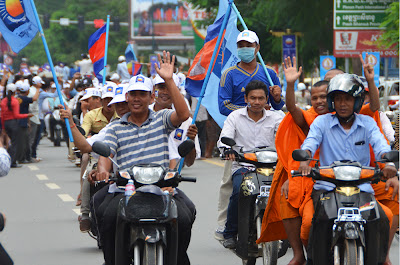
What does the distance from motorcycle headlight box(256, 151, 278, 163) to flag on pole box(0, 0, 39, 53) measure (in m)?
3.86

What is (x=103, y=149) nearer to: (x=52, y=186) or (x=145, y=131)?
(x=145, y=131)

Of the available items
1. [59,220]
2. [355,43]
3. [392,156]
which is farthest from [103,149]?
[355,43]

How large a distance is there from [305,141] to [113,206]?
1.34 m

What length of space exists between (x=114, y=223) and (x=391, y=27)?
22034 mm

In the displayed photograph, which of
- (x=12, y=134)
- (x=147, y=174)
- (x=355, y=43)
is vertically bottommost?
(x=12, y=134)

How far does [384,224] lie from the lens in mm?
6188

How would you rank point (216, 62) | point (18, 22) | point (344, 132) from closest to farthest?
point (344, 132) < point (18, 22) < point (216, 62)

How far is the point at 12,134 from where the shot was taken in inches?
882

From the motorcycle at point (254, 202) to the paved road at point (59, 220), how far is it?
92 centimetres

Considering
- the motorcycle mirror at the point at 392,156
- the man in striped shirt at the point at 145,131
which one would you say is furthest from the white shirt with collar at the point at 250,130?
the motorcycle mirror at the point at 392,156

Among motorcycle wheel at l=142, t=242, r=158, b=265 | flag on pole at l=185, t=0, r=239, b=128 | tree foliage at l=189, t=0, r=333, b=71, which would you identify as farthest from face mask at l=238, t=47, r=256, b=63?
tree foliage at l=189, t=0, r=333, b=71

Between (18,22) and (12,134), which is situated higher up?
(18,22)

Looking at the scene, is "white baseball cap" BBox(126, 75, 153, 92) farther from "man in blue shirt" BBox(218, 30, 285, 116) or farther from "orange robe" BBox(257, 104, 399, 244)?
"man in blue shirt" BBox(218, 30, 285, 116)

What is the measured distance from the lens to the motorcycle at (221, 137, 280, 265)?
26.2 feet
